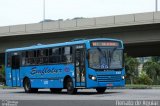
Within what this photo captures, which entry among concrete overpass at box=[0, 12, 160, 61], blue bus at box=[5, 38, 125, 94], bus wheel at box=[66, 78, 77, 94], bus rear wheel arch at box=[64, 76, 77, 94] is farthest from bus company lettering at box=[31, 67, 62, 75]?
concrete overpass at box=[0, 12, 160, 61]

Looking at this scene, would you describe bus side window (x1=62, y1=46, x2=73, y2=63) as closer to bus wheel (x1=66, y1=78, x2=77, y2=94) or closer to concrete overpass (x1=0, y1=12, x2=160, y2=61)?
bus wheel (x1=66, y1=78, x2=77, y2=94)

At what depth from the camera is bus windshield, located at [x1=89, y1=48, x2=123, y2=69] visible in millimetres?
26484

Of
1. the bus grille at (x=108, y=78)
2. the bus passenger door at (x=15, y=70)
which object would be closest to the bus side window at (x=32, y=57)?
the bus passenger door at (x=15, y=70)

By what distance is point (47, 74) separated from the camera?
2986 centimetres

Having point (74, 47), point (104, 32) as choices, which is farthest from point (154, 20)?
point (74, 47)

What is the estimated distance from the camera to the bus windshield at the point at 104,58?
26.5m

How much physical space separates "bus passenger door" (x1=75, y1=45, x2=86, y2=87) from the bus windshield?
0.53m

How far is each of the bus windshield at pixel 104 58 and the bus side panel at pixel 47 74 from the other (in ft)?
5.02

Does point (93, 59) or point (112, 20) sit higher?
point (112, 20)

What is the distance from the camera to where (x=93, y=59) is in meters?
26.5

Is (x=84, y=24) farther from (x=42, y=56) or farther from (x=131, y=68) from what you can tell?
(x=42, y=56)

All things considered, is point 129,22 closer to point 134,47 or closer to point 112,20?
point 112,20

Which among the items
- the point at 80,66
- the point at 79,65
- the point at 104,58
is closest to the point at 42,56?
the point at 79,65

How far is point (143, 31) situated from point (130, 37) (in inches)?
60.2
